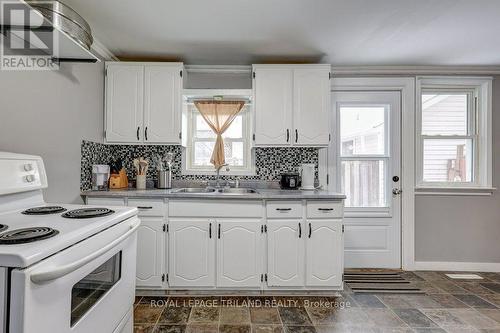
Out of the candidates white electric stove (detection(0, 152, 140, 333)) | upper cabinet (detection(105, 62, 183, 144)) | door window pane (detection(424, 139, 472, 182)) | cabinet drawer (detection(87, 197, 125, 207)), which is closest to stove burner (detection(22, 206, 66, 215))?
white electric stove (detection(0, 152, 140, 333))

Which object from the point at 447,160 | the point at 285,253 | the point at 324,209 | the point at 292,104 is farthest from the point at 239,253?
the point at 447,160

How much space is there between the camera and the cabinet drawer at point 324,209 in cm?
221

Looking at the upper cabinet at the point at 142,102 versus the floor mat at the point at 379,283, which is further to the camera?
the upper cabinet at the point at 142,102

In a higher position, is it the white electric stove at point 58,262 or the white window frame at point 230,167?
the white window frame at point 230,167

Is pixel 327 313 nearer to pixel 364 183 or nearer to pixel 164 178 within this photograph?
pixel 364 183

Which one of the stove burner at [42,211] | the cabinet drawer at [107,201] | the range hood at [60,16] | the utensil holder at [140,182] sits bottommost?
the cabinet drawer at [107,201]

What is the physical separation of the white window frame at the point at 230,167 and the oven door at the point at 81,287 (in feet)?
4.96

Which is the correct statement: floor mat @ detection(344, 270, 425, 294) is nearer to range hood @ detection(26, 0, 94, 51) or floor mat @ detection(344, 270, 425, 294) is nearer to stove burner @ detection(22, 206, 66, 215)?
stove burner @ detection(22, 206, 66, 215)

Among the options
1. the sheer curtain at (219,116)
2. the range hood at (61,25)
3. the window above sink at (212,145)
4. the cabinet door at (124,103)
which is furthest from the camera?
the window above sink at (212,145)

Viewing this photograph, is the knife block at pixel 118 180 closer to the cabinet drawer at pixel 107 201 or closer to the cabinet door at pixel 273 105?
the cabinet drawer at pixel 107 201

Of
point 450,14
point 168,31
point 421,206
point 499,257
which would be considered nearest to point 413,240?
point 421,206

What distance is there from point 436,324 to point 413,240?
1196 millimetres

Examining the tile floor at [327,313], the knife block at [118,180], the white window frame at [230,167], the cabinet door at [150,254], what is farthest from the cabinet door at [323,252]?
the knife block at [118,180]

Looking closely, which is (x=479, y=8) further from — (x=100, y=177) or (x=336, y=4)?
(x=100, y=177)
